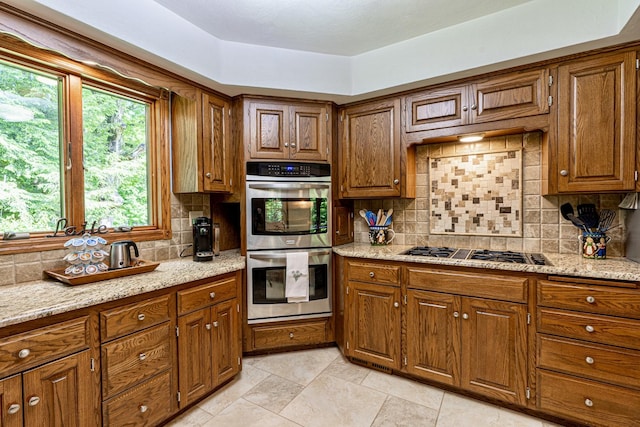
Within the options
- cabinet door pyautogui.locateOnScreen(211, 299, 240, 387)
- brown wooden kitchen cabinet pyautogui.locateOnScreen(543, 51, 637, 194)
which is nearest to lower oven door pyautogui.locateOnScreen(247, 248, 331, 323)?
cabinet door pyautogui.locateOnScreen(211, 299, 240, 387)

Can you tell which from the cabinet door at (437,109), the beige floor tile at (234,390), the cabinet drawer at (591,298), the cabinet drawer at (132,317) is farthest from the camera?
the cabinet door at (437,109)

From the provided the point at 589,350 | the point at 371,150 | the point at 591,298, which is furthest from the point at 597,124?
Answer: the point at 371,150

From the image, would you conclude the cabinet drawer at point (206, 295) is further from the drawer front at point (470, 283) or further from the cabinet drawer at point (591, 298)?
the cabinet drawer at point (591, 298)

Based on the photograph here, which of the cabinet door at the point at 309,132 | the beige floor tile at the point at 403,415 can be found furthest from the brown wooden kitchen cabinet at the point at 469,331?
the cabinet door at the point at 309,132

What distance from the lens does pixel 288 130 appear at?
7.98 ft

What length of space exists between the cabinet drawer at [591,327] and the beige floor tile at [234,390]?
1.89m

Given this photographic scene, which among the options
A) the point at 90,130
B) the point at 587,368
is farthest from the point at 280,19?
the point at 587,368

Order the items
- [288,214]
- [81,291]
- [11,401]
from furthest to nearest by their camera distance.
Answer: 1. [288,214]
2. [81,291]
3. [11,401]

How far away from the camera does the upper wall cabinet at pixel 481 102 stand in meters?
1.91

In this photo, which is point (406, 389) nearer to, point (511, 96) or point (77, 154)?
point (511, 96)

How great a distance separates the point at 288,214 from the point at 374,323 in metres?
1.09

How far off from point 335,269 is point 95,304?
1.66 meters

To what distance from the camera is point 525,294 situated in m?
1.74

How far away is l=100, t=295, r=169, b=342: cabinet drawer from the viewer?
1.40 metres
